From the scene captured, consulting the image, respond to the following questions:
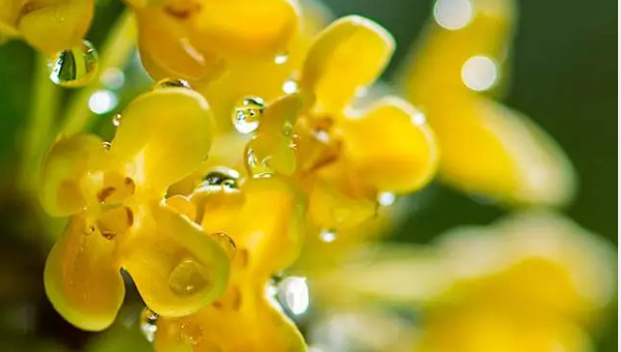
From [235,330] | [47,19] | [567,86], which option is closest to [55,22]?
[47,19]

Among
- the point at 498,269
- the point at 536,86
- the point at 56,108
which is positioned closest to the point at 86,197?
the point at 56,108

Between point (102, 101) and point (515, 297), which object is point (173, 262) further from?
point (515, 297)

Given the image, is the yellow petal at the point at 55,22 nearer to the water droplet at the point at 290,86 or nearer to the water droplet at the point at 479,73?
the water droplet at the point at 290,86

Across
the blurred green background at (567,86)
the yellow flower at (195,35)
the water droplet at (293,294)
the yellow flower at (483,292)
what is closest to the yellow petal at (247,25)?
the yellow flower at (195,35)

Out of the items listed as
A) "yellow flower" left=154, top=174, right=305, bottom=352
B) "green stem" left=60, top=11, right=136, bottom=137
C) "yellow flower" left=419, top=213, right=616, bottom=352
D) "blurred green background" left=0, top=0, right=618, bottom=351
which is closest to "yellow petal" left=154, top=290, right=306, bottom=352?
"yellow flower" left=154, top=174, right=305, bottom=352

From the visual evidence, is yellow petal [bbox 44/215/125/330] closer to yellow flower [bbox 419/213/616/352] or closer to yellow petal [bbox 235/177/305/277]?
yellow petal [bbox 235/177/305/277]

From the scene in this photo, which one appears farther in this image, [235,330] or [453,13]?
[453,13]

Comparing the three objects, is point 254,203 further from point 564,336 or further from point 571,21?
point 571,21
